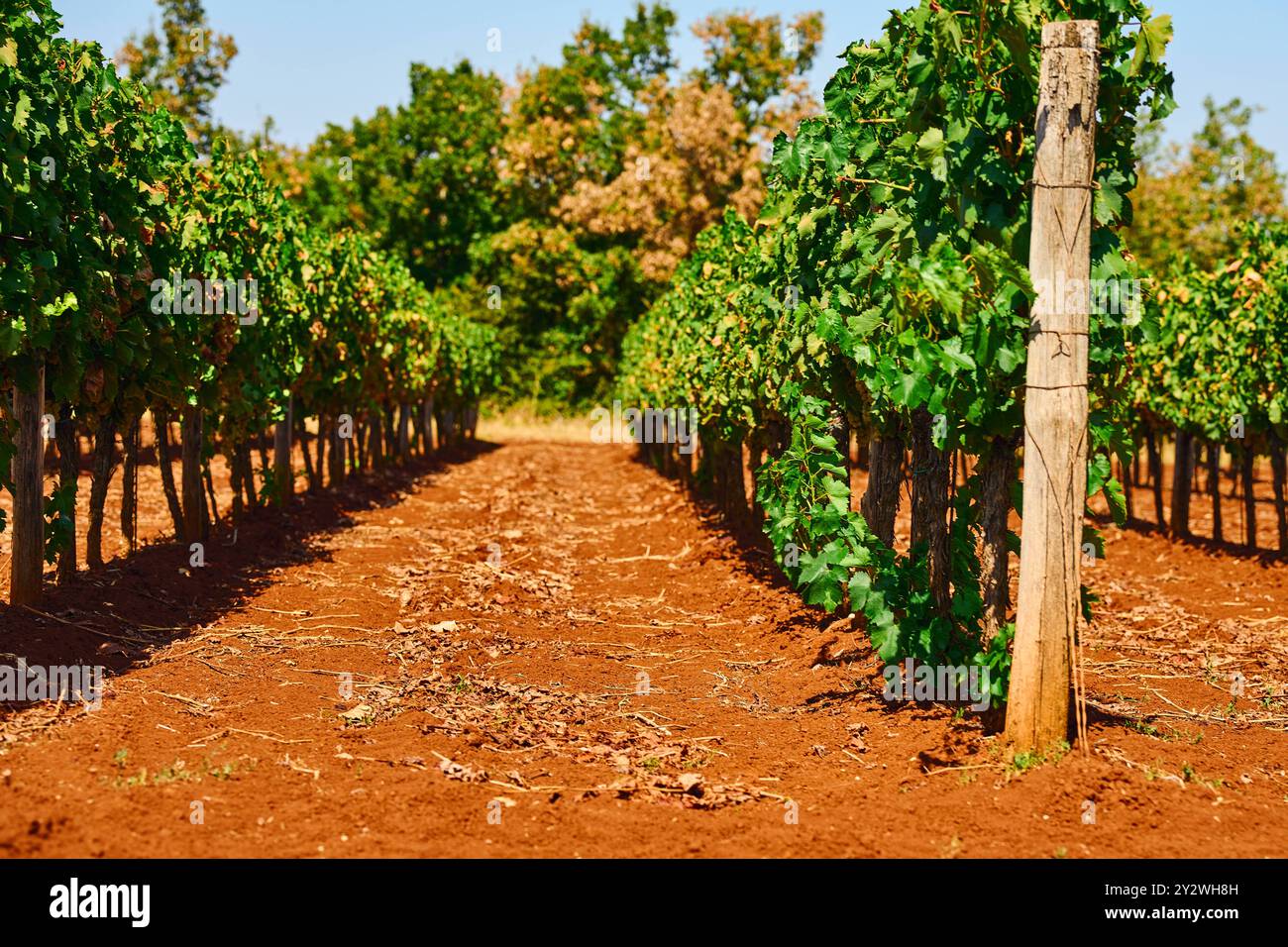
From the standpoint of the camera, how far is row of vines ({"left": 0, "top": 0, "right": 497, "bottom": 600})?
859cm

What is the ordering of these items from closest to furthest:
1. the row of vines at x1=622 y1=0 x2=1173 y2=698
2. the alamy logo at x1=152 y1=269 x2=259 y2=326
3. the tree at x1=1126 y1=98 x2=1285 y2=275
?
the row of vines at x1=622 y1=0 x2=1173 y2=698 < the alamy logo at x1=152 y1=269 x2=259 y2=326 < the tree at x1=1126 y1=98 x2=1285 y2=275

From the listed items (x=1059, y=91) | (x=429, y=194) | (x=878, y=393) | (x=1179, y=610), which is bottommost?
(x=1179, y=610)

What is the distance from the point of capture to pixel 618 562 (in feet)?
49.1

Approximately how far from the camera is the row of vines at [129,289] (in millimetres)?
8594

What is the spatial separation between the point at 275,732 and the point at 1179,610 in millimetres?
9502

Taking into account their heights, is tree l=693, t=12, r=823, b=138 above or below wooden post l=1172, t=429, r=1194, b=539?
above

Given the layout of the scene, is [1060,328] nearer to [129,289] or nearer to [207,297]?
[129,289]

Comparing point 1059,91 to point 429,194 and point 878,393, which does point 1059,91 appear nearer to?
point 878,393

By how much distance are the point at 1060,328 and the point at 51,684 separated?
628cm

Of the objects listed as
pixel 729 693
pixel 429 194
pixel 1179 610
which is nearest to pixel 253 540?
pixel 729 693

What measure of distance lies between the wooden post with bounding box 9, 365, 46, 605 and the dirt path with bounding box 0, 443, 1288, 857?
11.4 inches

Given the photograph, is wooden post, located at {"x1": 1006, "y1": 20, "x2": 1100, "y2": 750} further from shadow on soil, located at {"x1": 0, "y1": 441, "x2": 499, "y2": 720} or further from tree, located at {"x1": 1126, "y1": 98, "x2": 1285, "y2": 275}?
tree, located at {"x1": 1126, "y1": 98, "x2": 1285, "y2": 275}

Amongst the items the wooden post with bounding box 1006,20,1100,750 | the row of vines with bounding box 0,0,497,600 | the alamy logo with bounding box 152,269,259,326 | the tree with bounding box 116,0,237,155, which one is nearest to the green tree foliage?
the tree with bounding box 116,0,237,155
